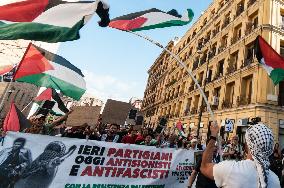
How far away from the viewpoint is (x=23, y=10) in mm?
5707

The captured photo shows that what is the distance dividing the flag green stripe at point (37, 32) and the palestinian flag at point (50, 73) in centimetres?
218

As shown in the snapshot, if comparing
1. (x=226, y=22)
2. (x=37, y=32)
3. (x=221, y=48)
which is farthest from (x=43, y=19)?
(x=226, y=22)

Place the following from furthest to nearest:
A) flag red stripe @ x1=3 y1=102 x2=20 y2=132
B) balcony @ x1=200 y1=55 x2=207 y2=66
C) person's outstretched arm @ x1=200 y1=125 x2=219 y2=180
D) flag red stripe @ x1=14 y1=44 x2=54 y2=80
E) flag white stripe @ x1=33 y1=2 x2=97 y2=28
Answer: balcony @ x1=200 y1=55 x2=207 y2=66 < flag red stripe @ x1=14 y1=44 x2=54 y2=80 < flag red stripe @ x1=3 y1=102 x2=20 y2=132 < flag white stripe @ x1=33 y1=2 x2=97 y2=28 < person's outstretched arm @ x1=200 y1=125 x2=219 y2=180

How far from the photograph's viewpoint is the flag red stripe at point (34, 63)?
307 inches

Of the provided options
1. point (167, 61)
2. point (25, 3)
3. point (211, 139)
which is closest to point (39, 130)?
point (25, 3)

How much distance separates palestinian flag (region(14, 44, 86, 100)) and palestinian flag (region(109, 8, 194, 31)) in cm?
192

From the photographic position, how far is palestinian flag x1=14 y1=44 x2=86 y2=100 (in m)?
7.90

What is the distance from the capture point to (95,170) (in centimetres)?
531

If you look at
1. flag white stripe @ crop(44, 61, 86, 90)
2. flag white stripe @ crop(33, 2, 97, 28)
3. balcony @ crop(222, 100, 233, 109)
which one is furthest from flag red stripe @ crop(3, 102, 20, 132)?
balcony @ crop(222, 100, 233, 109)

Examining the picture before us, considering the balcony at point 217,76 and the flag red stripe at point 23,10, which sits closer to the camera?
the flag red stripe at point 23,10

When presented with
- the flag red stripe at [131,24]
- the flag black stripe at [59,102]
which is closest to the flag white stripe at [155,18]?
the flag red stripe at [131,24]

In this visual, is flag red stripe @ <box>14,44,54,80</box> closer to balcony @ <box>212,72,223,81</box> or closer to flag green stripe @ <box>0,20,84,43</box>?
flag green stripe @ <box>0,20,84,43</box>

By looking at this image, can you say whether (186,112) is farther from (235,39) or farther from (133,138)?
(133,138)

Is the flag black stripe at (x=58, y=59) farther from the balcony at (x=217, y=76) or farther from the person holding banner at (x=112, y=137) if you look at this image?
the balcony at (x=217, y=76)
